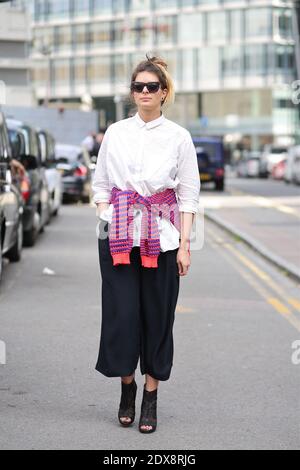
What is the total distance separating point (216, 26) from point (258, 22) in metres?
3.68

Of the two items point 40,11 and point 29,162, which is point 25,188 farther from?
point 40,11

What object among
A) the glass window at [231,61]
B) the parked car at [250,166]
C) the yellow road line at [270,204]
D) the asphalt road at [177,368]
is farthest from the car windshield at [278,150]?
the asphalt road at [177,368]

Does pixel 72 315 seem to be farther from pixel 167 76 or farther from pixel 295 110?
pixel 295 110

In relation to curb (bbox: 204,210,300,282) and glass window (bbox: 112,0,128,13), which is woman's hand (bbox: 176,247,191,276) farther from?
glass window (bbox: 112,0,128,13)

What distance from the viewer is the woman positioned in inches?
245

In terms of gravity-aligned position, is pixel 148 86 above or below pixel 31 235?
above

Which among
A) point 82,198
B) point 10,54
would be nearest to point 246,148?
point 10,54

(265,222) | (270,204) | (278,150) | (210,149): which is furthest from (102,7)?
(265,222)

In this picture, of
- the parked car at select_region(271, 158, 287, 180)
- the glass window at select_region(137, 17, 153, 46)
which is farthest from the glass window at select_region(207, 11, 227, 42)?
the parked car at select_region(271, 158, 287, 180)

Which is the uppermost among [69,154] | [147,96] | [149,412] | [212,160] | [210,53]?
[210,53]

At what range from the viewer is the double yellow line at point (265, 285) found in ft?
37.2

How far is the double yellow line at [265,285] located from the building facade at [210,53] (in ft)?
251

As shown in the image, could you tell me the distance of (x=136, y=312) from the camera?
635 centimetres

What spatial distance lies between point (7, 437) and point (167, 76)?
205 centimetres
